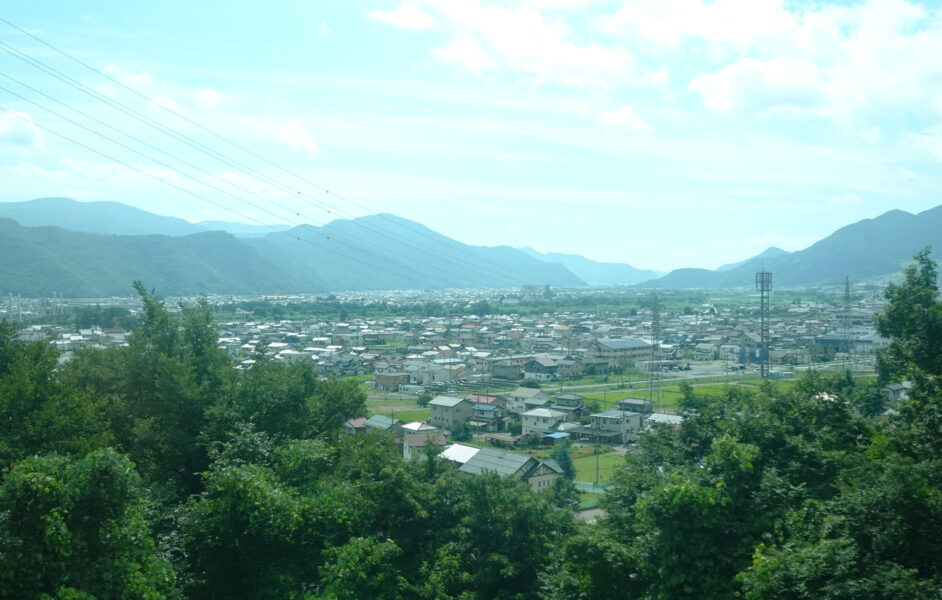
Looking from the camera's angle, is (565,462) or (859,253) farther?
(859,253)

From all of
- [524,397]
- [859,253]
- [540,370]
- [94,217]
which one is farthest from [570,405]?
[94,217]

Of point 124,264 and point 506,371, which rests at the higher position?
point 124,264

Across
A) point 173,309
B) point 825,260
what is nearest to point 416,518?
point 173,309

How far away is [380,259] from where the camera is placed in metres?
108

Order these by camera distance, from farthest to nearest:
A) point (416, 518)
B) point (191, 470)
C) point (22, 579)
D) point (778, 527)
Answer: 1. point (191, 470)
2. point (416, 518)
3. point (778, 527)
4. point (22, 579)

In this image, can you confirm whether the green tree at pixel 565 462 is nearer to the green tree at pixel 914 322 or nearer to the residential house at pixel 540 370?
the green tree at pixel 914 322

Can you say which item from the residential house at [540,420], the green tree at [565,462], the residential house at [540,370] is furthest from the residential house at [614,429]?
the residential house at [540,370]

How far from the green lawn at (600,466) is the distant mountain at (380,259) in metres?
77.0

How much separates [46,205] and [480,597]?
510ft

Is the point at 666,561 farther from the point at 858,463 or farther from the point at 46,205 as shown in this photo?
the point at 46,205

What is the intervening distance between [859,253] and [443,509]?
9537cm

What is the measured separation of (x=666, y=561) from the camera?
318 cm

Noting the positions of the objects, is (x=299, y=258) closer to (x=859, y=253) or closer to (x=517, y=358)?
(x=517, y=358)

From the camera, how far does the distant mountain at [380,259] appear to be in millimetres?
96938
